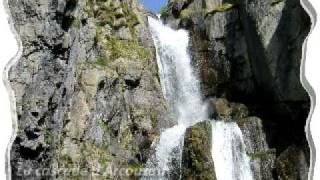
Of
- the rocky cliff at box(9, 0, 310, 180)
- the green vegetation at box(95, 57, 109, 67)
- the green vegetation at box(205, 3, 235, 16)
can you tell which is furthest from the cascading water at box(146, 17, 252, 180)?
the green vegetation at box(95, 57, 109, 67)

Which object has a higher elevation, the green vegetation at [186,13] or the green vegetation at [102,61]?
the green vegetation at [186,13]

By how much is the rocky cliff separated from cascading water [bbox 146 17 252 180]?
0.45 m

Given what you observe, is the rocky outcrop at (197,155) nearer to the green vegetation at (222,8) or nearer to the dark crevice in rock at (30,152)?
the dark crevice in rock at (30,152)

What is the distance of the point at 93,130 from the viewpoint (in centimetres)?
1947

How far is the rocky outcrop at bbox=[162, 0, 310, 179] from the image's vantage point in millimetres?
20500

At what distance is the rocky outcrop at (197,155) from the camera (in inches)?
731

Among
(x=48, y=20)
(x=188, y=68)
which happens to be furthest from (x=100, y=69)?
(x=188, y=68)

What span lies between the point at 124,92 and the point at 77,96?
2171mm

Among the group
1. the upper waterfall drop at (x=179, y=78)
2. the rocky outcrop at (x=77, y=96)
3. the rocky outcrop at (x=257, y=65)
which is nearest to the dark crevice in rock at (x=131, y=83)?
the rocky outcrop at (x=77, y=96)

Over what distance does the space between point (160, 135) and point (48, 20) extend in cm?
602

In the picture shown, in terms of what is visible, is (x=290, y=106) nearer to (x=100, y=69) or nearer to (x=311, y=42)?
(x=100, y=69)

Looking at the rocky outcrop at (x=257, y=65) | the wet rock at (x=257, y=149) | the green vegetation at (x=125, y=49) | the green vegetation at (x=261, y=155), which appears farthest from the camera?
the green vegetation at (x=125, y=49)

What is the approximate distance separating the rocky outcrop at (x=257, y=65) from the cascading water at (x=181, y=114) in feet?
1.47

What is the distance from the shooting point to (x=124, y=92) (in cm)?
2111
